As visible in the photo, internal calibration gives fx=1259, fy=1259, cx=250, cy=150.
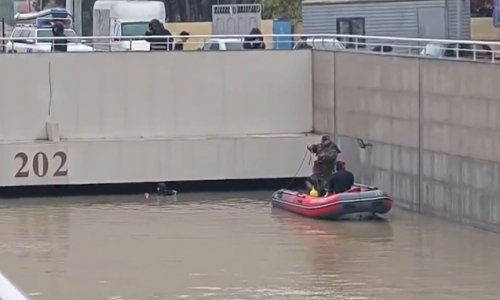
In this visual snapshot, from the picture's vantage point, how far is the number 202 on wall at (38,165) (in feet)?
84.7

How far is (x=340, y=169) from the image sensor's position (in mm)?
22141

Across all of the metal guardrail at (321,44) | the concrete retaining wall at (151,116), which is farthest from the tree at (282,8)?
the concrete retaining wall at (151,116)

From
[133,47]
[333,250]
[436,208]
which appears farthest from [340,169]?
[133,47]

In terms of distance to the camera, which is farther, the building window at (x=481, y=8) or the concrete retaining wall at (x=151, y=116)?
the building window at (x=481, y=8)

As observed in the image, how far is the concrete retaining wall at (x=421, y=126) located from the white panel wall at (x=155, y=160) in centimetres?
141

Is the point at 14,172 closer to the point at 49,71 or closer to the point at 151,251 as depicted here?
the point at 49,71

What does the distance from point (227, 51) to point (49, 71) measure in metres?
3.83

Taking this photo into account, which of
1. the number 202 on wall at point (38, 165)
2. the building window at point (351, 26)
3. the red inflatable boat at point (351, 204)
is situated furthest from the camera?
the building window at point (351, 26)

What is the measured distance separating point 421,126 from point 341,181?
200 centimetres

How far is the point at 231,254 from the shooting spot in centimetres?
1828

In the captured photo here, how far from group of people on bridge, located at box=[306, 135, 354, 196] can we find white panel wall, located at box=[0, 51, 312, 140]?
386cm

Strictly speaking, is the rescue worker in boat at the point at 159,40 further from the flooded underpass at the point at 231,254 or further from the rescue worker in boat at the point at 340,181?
the rescue worker in boat at the point at 340,181

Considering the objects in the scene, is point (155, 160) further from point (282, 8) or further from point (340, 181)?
point (282, 8)

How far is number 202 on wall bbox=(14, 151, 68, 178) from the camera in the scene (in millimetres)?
25812
